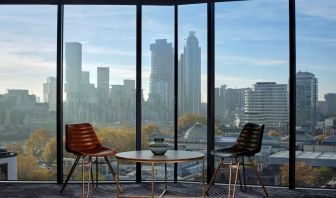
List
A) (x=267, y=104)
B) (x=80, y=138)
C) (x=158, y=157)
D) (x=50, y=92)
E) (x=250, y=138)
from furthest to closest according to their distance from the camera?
(x=50, y=92) < (x=267, y=104) < (x=80, y=138) < (x=250, y=138) < (x=158, y=157)

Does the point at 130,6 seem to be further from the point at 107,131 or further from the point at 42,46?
the point at 107,131

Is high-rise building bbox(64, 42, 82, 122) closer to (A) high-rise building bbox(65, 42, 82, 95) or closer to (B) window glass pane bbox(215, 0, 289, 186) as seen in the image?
(A) high-rise building bbox(65, 42, 82, 95)

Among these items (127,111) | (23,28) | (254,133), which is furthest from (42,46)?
(254,133)

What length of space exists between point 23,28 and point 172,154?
285cm

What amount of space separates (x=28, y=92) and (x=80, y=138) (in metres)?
1.12

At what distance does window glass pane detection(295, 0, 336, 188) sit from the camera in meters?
5.66

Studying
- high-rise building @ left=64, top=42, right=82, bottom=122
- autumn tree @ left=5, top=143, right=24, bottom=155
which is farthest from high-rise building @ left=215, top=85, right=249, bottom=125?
autumn tree @ left=5, top=143, right=24, bottom=155

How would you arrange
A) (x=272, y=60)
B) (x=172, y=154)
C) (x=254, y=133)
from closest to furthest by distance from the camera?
1. (x=172, y=154)
2. (x=254, y=133)
3. (x=272, y=60)

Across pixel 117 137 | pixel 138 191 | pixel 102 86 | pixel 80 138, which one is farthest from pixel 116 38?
pixel 138 191

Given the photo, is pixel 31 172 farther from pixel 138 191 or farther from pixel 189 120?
pixel 189 120

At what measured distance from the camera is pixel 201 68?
6180 millimetres

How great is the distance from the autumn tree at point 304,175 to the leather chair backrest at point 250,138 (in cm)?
68

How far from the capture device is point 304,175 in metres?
5.74

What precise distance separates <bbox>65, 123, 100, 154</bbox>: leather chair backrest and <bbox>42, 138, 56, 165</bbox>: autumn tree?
0.66 metres
